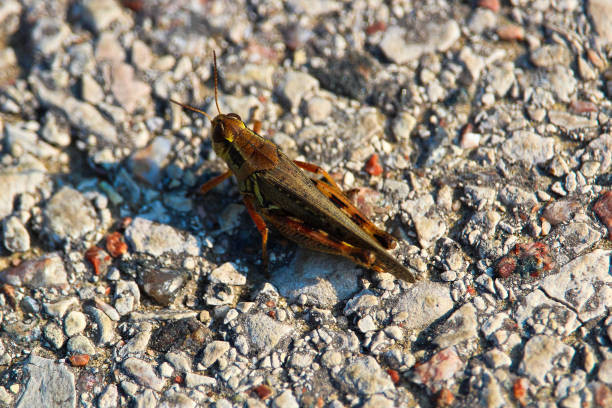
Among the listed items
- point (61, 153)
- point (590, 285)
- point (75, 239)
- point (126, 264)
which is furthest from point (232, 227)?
point (590, 285)

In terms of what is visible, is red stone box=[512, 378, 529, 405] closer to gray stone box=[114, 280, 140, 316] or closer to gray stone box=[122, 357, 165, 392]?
gray stone box=[122, 357, 165, 392]

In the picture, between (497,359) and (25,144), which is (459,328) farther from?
(25,144)

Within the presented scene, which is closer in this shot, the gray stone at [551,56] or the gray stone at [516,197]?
the gray stone at [516,197]

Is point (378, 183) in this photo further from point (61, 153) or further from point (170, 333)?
point (61, 153)

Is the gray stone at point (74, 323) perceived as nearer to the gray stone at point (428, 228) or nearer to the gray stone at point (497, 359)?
the gray stone at point (428, 228)

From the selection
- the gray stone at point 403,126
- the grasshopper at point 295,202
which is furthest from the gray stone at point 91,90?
the gray stone at point 403,126

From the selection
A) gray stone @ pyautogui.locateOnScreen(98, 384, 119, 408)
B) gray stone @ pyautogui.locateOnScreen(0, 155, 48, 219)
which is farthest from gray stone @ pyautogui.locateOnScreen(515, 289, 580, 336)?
gray stone @ pyautogui.locateOnScreen(0, 155, 48, 219)
